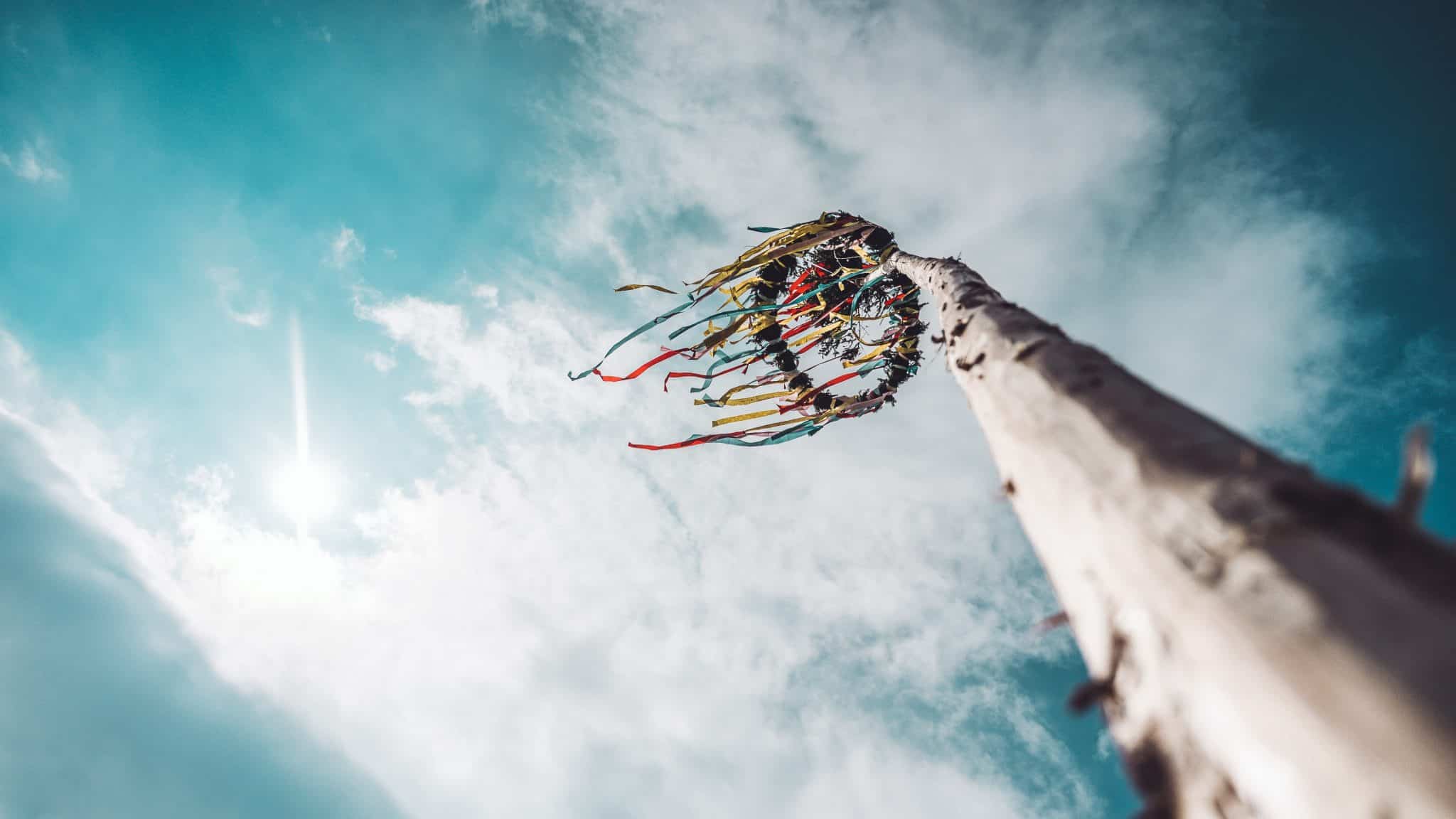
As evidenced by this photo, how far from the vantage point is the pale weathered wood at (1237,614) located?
0.68 metres

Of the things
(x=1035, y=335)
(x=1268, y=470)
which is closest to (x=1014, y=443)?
(x=1035, y=335)

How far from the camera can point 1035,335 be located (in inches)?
72.7

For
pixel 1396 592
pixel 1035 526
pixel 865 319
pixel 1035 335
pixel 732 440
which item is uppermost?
pixel 865 319

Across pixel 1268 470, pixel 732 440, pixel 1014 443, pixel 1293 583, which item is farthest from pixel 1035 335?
pixel 732 440

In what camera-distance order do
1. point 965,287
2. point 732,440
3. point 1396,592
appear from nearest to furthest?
point 1396,592 < point 965,287 < point 732,440

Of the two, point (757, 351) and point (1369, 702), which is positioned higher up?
point (757, 351)

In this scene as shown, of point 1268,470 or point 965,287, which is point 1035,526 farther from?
point 965,287

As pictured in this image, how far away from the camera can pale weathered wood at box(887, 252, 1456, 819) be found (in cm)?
68

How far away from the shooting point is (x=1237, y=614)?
860 millimetres

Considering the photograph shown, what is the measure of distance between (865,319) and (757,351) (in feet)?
4.20

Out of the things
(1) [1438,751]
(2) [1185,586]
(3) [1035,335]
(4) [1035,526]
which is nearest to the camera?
(1) [1438,751]

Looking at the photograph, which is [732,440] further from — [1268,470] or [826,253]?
[1268,470]

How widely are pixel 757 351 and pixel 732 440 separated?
948mm

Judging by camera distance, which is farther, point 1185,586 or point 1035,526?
point 1035,526
